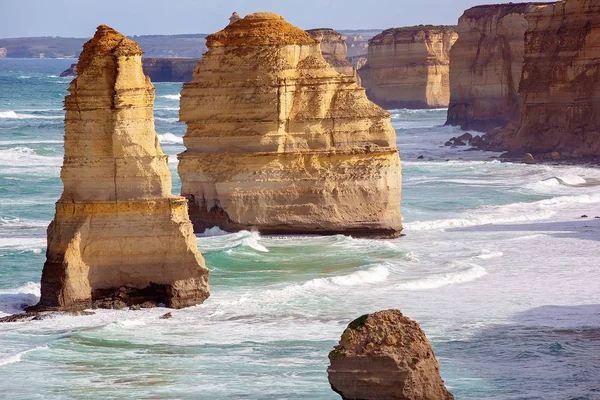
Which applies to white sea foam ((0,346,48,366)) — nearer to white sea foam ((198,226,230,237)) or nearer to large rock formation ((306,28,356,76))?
white sea foam ((198,226,230,237))

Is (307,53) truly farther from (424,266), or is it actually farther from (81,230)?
(81,230)

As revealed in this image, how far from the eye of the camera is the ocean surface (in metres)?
17.4

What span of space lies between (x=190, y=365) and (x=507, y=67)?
59727 millimetres

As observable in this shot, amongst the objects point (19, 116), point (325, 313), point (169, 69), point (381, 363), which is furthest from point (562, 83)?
point (169, 69)

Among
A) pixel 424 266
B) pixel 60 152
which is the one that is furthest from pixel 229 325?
pixel 60 152

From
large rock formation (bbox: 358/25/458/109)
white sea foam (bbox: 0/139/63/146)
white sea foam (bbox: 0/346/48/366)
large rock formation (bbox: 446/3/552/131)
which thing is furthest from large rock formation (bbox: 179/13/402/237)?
large rock formation (bbox: 358/25/458/109)

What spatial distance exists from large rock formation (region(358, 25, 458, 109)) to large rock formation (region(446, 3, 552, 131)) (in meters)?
31.6

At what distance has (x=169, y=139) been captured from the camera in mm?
70125

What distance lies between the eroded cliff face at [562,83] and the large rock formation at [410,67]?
5208 centimetres

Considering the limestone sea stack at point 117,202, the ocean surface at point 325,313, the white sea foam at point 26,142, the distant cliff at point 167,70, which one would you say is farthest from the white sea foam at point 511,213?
the distant cliff at point 167,70

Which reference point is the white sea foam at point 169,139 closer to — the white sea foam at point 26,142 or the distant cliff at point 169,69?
the white sea foam at point 26,142

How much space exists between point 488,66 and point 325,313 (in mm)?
57064

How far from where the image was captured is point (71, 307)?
21062 mm

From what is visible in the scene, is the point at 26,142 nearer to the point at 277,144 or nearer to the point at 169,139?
the point at 169,139
